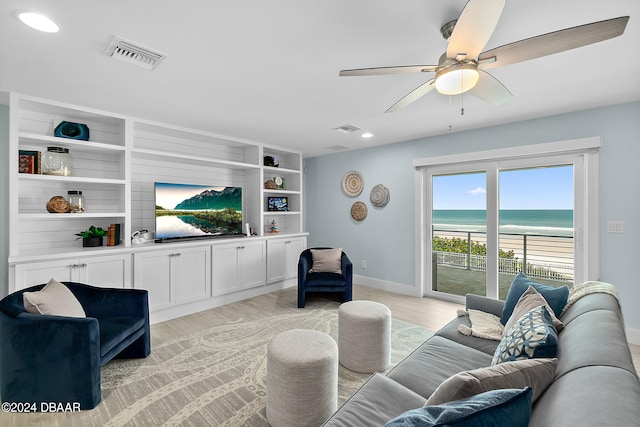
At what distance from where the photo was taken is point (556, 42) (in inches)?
53.7

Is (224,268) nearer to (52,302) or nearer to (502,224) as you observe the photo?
(52,302)

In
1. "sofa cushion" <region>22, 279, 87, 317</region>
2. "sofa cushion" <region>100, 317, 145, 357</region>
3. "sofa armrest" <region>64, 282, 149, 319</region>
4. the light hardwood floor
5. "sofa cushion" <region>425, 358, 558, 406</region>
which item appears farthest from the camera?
the light hardwood floor

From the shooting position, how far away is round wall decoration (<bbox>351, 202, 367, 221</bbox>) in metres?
5.10

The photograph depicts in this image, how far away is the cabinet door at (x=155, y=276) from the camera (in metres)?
3.22

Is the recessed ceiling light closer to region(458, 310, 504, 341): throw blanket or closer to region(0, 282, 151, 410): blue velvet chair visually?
region(0, 282, 151, 410): blue velvet chair

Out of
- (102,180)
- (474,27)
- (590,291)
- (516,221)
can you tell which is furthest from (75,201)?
(516,221)

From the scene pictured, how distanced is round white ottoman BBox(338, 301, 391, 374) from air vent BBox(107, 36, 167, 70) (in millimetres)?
2424

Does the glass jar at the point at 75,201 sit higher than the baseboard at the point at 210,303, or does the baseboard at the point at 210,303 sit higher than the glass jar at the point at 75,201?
the glass jar at the point at 75,201

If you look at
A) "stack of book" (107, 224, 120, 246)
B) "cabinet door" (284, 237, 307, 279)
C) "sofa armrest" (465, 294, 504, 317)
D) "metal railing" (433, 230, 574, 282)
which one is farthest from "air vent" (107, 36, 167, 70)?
"metal railing" (433, 230, 574, 282)

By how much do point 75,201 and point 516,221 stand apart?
515 cm

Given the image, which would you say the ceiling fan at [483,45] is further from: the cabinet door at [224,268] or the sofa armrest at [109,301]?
the cabinet door at [224,268]

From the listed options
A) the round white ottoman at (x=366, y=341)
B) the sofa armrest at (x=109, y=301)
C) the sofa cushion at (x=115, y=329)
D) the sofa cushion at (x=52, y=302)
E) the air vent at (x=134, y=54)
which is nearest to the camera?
the air vent at (x=134, y=54)

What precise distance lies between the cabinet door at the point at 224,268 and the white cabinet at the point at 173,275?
8cm

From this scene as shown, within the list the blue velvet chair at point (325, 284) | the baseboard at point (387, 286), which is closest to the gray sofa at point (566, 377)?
the blue velvet chair at point (325, 284)
